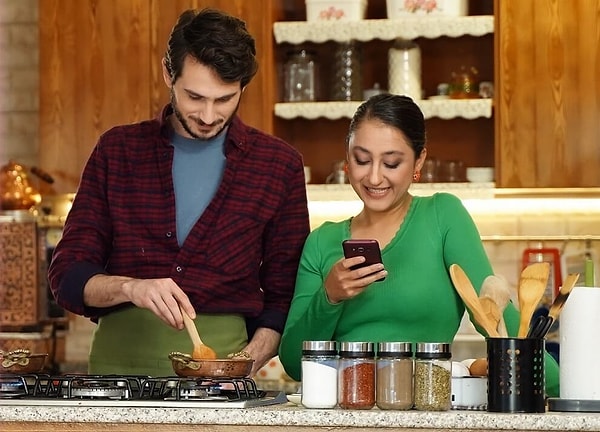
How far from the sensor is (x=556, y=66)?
428 centimetres

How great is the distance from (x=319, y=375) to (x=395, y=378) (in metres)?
0.13

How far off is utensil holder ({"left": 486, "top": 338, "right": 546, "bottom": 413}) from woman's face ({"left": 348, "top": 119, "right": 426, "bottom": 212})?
52 centimetres

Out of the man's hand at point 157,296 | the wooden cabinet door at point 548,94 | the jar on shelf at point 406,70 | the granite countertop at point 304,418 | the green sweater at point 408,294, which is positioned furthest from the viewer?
the jar on shelf at point 406,70

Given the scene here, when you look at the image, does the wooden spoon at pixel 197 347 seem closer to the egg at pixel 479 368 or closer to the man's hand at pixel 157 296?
the man's hand at pixel 157 296

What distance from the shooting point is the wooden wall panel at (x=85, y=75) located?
4539 millimetres

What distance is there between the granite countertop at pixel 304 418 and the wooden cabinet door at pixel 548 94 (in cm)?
236

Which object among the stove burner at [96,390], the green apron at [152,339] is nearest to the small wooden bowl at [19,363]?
the stove burner at [96,390]

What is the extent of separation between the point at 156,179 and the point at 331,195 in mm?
1720

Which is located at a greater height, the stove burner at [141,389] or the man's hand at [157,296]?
the man's hand at [157,296]

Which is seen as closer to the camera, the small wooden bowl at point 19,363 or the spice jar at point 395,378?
the spice jar at point 395,378

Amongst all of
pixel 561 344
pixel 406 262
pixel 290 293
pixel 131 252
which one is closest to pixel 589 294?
pixel 561 344

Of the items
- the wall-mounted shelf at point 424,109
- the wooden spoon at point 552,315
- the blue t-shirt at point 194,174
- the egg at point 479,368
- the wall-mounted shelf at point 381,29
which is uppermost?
the wall-mounted shelf at point 381,29

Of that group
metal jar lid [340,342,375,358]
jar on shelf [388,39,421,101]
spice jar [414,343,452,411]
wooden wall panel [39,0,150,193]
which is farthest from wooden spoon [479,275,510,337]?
wooden wall panel [39,0,150,193]

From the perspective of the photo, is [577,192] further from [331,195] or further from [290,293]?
[290,293]
